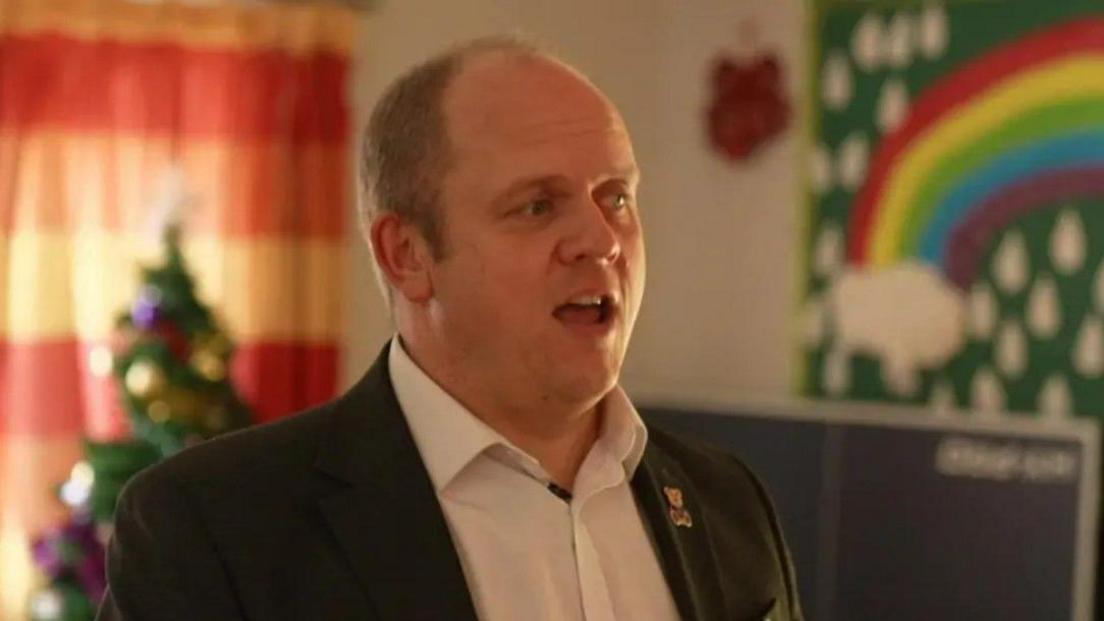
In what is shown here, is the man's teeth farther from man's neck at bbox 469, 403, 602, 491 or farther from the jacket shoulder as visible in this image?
the jacket shoulder

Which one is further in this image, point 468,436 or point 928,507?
point 928,507

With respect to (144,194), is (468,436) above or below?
below

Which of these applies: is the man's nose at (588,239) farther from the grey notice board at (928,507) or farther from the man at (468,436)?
the grey notice board at (928,507)

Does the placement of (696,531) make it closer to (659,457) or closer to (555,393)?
(659,457)

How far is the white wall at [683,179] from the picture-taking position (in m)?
3.52

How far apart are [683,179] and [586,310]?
2655 millimetres

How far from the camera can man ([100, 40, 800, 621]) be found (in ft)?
4.12

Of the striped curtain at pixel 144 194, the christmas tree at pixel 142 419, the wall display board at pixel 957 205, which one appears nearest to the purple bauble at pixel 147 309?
the christmas tree at pixel 142 419

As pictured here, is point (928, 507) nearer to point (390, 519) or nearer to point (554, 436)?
point (554, 436)

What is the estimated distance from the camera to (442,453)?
1.36m

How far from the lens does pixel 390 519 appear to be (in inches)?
51.1

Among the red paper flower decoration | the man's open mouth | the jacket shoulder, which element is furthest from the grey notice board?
the jacket shoulder

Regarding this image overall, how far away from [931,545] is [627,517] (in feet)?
5.53

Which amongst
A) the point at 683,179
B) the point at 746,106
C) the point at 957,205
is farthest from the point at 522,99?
the point at 683,179
